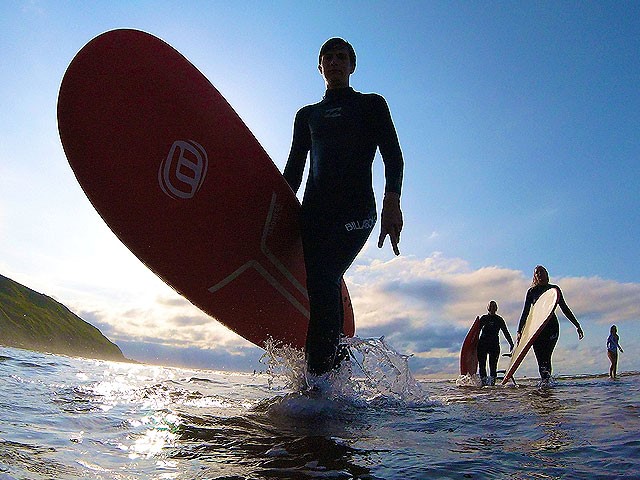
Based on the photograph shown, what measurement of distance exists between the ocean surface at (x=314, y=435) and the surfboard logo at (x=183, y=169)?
136 cm

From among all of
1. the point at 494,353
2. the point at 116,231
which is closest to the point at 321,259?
the point at 116,231

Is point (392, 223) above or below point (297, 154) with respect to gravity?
below

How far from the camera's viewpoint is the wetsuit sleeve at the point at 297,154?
3828mm

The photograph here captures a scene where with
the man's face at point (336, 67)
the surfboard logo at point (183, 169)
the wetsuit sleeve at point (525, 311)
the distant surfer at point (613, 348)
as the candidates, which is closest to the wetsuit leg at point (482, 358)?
the wetsuit sleeve at point (525, 311)

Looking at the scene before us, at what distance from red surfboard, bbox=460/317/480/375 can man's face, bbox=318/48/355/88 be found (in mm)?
7971

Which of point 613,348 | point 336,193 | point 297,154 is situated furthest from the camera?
point 613,348

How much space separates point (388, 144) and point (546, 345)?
4857 mm

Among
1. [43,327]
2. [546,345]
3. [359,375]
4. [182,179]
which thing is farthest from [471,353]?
[43,327]

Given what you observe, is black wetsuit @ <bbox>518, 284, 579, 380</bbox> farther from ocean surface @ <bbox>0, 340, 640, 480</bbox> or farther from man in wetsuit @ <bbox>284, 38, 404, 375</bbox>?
man in wetsuit @ <bbox>284, 38, 404, 375</bbox>

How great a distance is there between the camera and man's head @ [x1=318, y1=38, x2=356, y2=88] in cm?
351

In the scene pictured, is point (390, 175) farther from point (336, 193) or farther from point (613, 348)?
point (613, 348)

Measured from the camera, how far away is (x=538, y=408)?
3111mm

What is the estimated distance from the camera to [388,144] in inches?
133

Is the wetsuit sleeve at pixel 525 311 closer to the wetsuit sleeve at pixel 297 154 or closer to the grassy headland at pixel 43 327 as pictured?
the wetsuit sleeve at pixel 297 154
